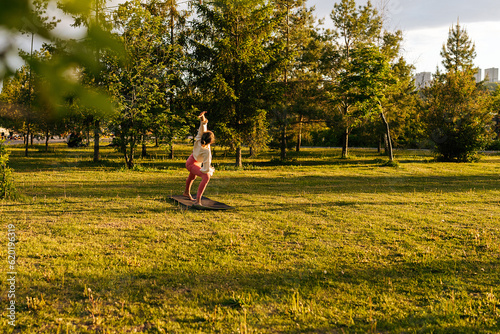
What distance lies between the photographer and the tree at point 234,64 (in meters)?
20.7

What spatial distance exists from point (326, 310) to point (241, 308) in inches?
37.6

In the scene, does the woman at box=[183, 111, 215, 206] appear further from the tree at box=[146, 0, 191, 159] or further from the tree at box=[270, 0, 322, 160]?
the tree at box=[270, 0, 322, 160]

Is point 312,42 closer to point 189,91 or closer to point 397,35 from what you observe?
point 397,35

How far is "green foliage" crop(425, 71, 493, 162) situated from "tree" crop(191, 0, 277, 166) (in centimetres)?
1407

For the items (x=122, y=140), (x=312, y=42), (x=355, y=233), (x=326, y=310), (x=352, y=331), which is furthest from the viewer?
(x=312, y=42)

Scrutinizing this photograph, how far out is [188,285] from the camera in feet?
15.3

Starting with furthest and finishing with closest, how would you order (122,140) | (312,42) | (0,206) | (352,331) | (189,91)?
(312,42), (189,91), (122,140), (0,206), (352,331)

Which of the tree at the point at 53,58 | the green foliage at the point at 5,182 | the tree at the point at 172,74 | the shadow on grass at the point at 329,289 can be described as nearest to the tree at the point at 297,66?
the tree at the point at 172,74

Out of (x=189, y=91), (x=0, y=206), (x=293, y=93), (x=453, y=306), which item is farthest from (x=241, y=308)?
(x=293, y=93)

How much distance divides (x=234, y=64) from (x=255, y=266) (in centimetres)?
1764

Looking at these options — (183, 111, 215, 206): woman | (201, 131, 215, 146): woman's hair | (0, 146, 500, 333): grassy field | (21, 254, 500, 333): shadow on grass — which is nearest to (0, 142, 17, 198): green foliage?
(0, 146, 500, 333): grassy field

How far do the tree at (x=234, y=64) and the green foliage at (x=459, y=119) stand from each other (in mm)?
14074

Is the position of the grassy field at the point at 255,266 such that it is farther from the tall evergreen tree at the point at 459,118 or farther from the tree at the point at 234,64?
the tall evergreen tree at the point at 459,118

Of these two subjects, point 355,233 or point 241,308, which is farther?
point 355,233
